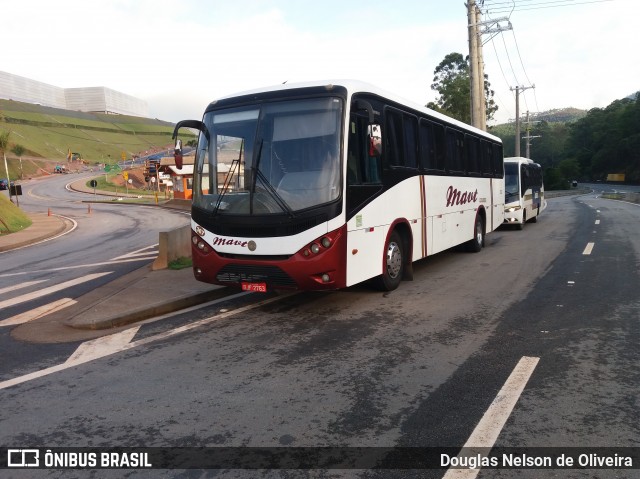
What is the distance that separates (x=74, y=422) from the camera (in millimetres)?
4039

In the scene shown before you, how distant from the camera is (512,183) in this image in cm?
2002

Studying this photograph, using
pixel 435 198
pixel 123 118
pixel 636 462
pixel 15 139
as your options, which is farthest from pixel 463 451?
pixel 123 118

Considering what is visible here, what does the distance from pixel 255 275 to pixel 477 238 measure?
8105mm

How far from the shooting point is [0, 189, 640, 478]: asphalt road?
12.1ft

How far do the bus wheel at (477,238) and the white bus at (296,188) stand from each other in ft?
17.6

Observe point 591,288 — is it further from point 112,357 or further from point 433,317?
point 112,357

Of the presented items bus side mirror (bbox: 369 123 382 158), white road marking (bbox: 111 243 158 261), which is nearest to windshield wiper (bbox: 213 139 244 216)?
bus side mirror (bbox: 369 123 382 158)

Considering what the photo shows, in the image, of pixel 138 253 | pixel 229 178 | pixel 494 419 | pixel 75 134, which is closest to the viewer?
pixel 494 419

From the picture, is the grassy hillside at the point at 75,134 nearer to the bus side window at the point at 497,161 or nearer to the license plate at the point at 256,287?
the bus side window at the point at 497,161

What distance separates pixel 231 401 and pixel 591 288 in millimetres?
6628

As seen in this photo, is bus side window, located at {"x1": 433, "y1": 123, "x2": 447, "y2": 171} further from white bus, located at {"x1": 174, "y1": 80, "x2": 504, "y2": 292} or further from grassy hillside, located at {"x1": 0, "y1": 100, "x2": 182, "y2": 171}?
grassy hillside, located at {"x1": 0, "y1": 100, "x2": 182, "y2": 171}

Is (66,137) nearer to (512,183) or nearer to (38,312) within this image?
(512,183)

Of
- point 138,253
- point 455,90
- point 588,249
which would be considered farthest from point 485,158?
point 455,90

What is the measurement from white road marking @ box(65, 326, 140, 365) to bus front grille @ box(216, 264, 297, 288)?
1422 mm
